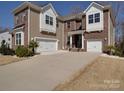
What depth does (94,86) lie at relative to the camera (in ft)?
23.2

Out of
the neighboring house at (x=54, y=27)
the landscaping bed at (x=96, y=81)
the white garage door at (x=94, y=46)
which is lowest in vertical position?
the landscaping bed at (x=96, y=81)

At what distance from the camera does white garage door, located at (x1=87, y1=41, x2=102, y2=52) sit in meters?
21.8

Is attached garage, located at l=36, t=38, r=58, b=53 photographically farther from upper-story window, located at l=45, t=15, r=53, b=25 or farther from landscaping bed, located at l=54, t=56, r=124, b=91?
landscaping bed, located at l=54, t=56, r=124, b=91

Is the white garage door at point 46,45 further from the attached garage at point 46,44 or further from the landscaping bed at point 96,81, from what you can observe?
the landscaping bed at point 96,81

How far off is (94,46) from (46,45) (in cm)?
764

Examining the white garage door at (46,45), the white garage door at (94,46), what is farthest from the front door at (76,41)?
the white garage door at (46,45)

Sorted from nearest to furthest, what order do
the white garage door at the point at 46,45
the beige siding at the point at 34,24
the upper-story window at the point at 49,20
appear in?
1. the beige siding at the point at 34,24
2. the white garage door at the point at 46,45
3. the upper-story window at the point at 49,20

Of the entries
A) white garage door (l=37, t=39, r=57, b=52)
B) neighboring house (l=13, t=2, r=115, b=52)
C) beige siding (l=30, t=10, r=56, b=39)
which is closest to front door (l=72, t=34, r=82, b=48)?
neighboring house (l=13, t=2, r=115, b=52)

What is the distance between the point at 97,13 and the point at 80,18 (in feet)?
14.9

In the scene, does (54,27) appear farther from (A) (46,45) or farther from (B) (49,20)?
(A) (46,45)

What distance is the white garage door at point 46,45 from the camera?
22.2 m

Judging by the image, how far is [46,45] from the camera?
2342 centimetres

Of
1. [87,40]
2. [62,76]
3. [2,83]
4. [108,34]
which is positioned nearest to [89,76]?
[62,76]

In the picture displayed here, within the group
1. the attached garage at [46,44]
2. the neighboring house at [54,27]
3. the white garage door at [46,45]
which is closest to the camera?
the neighboring house at [54,27]
